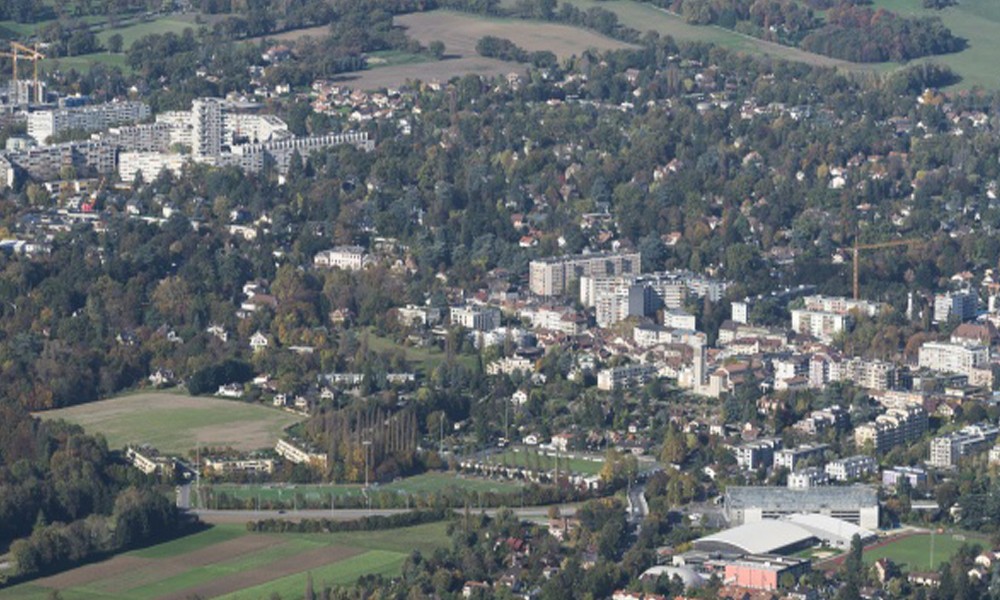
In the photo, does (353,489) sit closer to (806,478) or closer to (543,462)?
(543,462)

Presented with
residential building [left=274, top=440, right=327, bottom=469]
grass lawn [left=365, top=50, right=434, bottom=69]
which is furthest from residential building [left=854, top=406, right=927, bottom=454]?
grass lawn [left=365, top=50, right=434, bottom=69]

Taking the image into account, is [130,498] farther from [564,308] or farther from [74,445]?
[564,308]

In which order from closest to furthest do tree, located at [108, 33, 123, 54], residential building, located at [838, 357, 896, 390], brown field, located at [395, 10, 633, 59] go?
residential building, located at [838, 357, 896, 390], tree, located at [108, 33, 123, 54], brown field, located at [395, 10, 633, 59]

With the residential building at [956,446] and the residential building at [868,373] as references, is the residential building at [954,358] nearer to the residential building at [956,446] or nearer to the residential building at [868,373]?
the residential building at [868,373]

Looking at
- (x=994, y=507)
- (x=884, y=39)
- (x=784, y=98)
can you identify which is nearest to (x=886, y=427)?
(x=994, y=507)

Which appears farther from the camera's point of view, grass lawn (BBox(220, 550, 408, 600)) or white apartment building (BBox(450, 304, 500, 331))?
white apartment building (BBox(450, 304, 500, 331))

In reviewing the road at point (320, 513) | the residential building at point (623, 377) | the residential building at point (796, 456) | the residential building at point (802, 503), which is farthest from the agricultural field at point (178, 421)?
the residential building at point (802, 503)

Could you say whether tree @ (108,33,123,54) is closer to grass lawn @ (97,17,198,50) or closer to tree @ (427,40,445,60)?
grass lawn @ (97,17,198,50)
